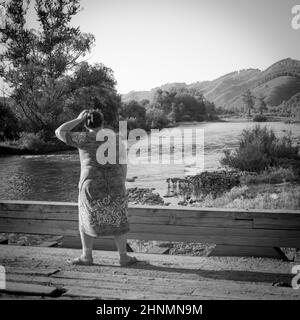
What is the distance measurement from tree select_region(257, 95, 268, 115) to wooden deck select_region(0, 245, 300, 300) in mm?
15990

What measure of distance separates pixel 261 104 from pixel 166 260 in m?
16.5

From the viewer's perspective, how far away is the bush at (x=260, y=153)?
13.9m

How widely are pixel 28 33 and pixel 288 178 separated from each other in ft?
52.4

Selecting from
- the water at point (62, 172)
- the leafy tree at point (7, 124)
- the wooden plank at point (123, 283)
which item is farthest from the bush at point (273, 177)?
the leafy tree at point (7, 124)

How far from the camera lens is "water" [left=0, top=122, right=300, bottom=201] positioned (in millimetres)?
12000

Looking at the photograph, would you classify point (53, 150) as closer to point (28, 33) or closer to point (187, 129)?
point (28, 33)

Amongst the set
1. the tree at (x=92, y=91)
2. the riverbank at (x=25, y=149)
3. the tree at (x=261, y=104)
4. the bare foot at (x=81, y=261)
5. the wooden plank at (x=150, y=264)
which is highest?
the tree at (x=92, y=91)

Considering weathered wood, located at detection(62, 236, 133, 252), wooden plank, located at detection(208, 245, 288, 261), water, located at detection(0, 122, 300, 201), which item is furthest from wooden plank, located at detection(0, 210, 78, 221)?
water, located at detection(0, 122, 300, 201)

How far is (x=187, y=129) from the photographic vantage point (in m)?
27.7

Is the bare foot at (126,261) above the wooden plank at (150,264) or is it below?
above

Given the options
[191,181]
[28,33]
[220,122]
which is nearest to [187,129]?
[220,122]

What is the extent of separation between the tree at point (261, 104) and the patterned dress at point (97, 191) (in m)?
16.2

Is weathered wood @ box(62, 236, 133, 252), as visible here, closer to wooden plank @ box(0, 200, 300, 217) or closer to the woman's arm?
wooden plank @ box(0, 200, 300, 217)

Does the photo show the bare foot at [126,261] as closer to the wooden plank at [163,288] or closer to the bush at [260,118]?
the wooden plank at [163,288]
